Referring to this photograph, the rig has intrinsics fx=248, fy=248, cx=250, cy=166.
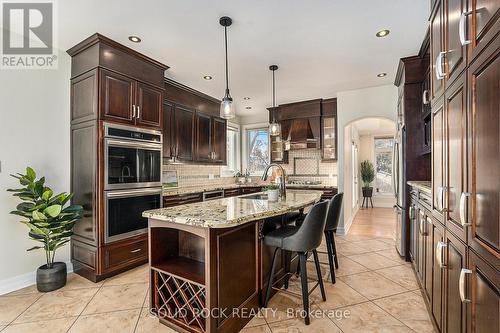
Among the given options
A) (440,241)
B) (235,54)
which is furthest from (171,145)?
(440,241)

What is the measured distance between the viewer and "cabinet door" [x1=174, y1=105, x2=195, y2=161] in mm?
4203

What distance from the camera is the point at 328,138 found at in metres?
5.24

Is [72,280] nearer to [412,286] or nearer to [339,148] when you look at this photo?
[412,286]

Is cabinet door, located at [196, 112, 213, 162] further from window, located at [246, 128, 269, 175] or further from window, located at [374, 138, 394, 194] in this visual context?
window, located at [374, 138, 394, 194]

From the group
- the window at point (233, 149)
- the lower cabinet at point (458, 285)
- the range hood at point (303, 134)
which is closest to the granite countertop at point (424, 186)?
the lower cabinet at point (458, 285)

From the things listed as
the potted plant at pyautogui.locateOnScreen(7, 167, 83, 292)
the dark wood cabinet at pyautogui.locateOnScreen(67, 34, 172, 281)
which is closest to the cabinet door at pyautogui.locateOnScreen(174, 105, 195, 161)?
the dark wood cabinet at pyautogui.locateOnScreen(67, 34, 172, 281)

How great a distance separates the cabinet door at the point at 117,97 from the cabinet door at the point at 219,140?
6.98 ft

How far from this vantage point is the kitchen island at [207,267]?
167 centimetres

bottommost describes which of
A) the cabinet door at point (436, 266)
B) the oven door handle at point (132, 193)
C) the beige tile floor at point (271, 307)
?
the beige tile floor at point (271, 307)

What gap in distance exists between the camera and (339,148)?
4.80 metres

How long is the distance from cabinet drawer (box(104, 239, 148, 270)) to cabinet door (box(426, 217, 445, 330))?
3.10 meters

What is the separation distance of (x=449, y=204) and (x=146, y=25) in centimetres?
296

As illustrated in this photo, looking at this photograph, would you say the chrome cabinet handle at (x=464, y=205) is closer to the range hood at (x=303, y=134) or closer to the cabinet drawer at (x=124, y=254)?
the cabinet drawer at (x=124, y=254)

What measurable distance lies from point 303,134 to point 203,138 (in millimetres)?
2108
